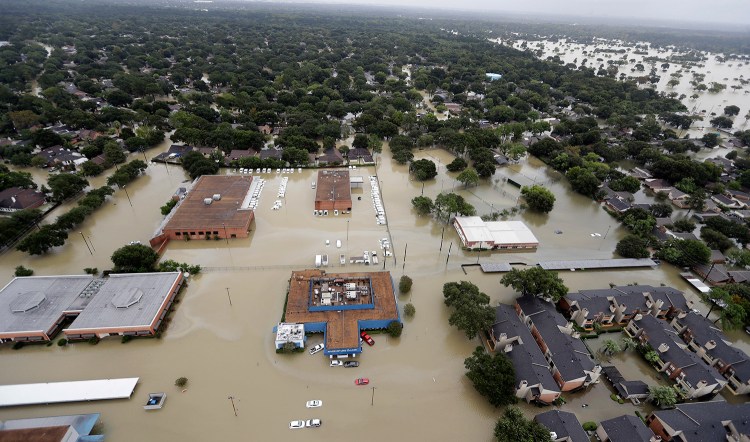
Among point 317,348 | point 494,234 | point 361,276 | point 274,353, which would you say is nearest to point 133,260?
point 274,353

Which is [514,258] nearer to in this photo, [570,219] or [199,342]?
[570,219]

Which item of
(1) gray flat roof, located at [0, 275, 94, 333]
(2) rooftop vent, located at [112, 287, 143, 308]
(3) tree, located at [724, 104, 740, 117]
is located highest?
(3) tree, located at [724, 104, 740, 117]

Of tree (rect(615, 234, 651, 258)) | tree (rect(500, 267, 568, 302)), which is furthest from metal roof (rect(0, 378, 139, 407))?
tree (rect(615, 234, 651, 258))

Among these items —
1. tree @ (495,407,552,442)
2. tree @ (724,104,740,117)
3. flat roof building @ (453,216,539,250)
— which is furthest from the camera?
tree @ (724,104,740,117)

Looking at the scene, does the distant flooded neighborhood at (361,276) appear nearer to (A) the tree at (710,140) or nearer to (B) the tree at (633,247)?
(B) the tree at (633,247)

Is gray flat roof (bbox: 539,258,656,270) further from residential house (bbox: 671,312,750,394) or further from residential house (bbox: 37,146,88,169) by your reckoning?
residential house (bbox: 37,146,88,169)

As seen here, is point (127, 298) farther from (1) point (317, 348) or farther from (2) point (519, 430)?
(2) point (519, 430)

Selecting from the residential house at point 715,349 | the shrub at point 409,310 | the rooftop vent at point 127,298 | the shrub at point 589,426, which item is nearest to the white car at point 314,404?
the shrub at point 409,310
